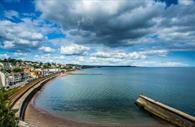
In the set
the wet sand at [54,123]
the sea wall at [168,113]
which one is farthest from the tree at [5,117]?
the sea wall at [168,113]

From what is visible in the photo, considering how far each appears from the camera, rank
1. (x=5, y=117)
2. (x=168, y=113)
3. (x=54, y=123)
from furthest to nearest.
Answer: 1. (x=168, y=113)
2. (x=54, y=123)
3. (x=5, y=117)

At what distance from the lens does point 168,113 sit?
1131 inches

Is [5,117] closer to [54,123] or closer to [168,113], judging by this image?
[54,123]

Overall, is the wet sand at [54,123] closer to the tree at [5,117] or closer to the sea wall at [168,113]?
the sea wall at [168,113]

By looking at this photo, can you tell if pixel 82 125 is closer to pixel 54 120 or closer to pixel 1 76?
pixel 54 120

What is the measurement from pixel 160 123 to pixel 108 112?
874 centimetres

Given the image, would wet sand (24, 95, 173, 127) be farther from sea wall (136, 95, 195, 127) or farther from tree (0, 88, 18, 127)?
tree (0, 88, 18, 127)

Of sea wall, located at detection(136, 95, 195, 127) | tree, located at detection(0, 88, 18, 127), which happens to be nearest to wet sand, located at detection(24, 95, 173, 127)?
sea wall, located at detection(136, 95, 195, 127)

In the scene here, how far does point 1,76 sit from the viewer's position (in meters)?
54.1

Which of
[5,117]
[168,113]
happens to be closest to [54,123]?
[168,113]

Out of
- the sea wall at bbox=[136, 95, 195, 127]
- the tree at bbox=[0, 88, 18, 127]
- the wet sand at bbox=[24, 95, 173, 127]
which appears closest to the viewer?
the tree at bbox=[0, 88, 18, 127]

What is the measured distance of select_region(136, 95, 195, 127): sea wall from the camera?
24.6 meters

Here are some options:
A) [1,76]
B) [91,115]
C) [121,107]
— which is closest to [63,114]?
[91,115]

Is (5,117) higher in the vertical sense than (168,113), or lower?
higher
